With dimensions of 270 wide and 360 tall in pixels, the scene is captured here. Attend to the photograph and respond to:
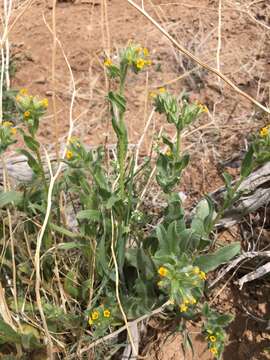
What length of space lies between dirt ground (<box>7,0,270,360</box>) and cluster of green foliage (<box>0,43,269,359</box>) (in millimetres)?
537

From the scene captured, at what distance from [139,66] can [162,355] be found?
1.08 m

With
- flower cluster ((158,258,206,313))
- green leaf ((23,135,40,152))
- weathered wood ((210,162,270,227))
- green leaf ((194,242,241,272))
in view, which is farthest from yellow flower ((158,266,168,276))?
weathered wood ((210,162,270,227))

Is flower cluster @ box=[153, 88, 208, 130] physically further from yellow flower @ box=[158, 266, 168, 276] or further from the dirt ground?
the dirt ground

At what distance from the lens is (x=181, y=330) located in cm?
154

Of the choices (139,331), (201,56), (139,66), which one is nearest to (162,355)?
(139,331)

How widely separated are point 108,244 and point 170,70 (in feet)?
5.43

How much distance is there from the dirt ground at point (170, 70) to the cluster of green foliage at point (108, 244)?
0.54m

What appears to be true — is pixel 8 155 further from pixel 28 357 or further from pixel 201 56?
pixel 201 56

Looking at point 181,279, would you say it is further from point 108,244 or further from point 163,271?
point 108,244

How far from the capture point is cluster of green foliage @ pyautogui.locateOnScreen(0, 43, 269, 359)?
4.45 feet

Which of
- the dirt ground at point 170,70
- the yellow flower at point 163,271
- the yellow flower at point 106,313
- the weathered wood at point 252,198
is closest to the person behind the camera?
the yellow flower at point 163,271

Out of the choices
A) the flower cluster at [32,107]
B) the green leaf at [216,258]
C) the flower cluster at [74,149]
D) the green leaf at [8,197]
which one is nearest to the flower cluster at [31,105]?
the flower cluster at [32,107]

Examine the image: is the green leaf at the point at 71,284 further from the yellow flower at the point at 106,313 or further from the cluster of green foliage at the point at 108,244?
the yellow flower at the point at 106,313

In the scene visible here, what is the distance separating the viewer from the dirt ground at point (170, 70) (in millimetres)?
2408
